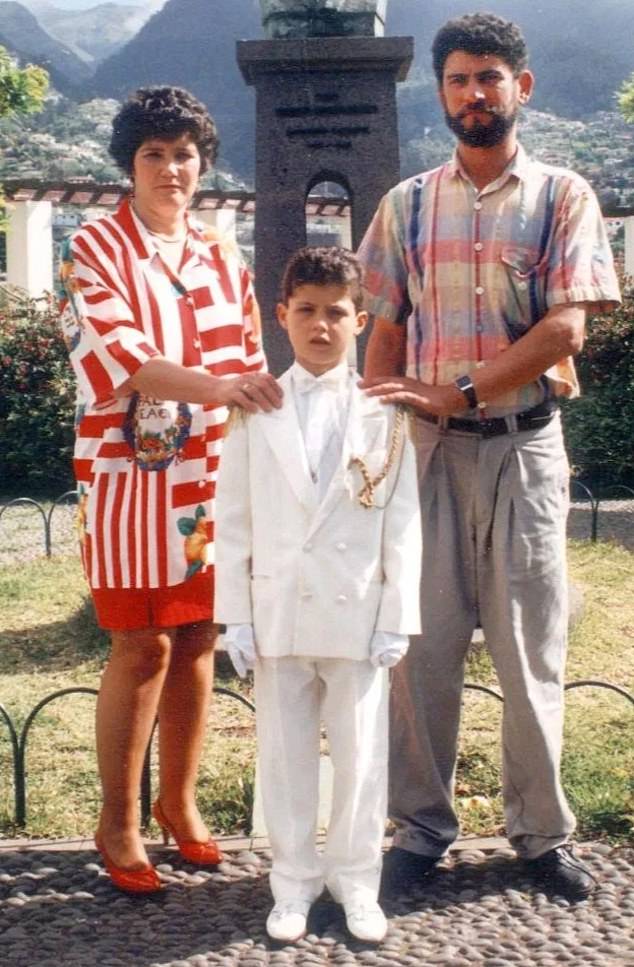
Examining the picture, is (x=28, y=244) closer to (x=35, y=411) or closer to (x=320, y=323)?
(x=35, y=411)

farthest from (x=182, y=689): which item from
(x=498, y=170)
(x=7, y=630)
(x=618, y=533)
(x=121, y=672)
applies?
(x=618, y=533)

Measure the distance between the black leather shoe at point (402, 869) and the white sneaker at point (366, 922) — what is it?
27 cm

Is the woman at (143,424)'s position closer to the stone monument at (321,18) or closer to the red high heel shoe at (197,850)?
the red high heel shoe at (197,850)

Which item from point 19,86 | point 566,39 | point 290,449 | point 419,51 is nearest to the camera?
point 290,449

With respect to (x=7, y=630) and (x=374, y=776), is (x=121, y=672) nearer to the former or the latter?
(x=374, y=776)

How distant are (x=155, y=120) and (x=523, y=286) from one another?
3.42 feet

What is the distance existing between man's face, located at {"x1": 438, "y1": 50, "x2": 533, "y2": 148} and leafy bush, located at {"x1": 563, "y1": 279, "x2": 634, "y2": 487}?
8573 millimetres

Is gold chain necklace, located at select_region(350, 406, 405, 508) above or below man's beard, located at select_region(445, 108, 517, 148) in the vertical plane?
below

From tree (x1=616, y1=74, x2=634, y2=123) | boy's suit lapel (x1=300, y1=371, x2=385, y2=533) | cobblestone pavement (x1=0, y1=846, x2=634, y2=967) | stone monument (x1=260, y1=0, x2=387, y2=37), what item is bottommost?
cobblestone pavement (x1=0, y1=846, x2=634, y2=967)

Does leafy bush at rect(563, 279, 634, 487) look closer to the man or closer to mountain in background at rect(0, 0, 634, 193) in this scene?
the man

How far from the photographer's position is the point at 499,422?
3312mm

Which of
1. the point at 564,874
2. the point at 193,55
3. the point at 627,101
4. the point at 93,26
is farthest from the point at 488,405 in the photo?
the point at 93,26

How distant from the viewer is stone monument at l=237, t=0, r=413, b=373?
5.84 meters

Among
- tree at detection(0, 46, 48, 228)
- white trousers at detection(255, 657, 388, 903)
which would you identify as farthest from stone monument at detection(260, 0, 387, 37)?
tree at detection(0, 46, 48, 228)
